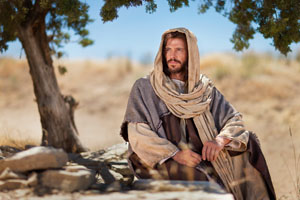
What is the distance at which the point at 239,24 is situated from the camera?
6352mm

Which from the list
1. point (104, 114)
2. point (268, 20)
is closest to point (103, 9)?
point (268, 20)

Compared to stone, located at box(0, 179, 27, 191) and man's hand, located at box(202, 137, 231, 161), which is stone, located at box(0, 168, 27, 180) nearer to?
stone, located at box(0, 179, 27, 191)

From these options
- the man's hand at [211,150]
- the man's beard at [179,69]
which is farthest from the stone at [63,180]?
the man's beard at [179,69]

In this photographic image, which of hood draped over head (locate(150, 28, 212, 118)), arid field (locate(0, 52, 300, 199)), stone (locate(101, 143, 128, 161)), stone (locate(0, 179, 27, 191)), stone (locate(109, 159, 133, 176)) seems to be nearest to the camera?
stone (locate(0, 179, 27, 191))

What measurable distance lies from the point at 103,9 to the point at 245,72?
13201 millimetres

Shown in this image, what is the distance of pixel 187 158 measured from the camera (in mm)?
3748

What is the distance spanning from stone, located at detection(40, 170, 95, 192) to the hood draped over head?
1.56m

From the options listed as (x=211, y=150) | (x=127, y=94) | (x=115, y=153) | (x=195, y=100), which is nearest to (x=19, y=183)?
(x=211, y=150)

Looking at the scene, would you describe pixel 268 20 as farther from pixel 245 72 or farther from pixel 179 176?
pixel 245 72

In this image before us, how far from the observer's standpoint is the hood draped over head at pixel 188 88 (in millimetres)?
4141

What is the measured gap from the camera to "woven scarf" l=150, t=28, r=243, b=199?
13.2 ft

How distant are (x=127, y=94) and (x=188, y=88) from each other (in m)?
14.4

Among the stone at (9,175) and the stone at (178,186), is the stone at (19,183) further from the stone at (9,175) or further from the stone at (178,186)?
the stone at (178,186)

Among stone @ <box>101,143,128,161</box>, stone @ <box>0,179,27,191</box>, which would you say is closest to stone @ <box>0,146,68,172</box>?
stone @ <box>0,179,27,191</box>
